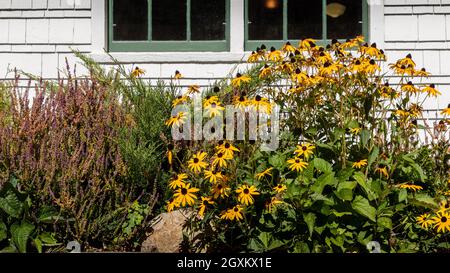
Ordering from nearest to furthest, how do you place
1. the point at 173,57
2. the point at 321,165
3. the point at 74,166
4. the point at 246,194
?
1. the point at 246,194
2. the point at 321,165
3. the point at 74,166
4. the point at 173,57

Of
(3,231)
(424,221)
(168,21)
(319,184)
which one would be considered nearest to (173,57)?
(168,21)

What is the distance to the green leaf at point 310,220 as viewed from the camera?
13.2 feet

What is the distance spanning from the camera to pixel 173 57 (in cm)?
680

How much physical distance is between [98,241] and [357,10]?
3.62 metres

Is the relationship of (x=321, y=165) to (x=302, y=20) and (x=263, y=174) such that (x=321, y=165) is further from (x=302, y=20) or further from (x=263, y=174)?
(x=302, y=20)

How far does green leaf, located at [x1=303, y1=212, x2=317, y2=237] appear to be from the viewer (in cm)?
401

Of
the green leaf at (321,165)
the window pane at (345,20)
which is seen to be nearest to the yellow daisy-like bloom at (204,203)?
the green leaf at (321,165)

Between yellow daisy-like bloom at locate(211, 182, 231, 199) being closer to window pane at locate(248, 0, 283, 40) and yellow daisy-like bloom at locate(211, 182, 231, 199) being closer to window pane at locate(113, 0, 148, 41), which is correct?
window pane at locate(248, 0, 283, 40)

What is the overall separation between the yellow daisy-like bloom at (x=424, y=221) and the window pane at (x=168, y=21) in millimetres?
3456

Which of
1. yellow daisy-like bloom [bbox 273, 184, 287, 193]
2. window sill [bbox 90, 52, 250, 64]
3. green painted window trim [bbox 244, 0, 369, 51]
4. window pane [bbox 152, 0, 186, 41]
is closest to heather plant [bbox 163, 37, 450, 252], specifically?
yellow daisy-like bloom [bbox 273, 184, 287, 193]

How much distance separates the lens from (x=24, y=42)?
6.94 m

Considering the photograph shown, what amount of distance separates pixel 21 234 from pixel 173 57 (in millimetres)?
2845
